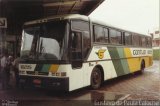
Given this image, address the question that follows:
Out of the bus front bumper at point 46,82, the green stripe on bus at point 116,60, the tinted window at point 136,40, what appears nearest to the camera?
the bus front bumper at point 46,82

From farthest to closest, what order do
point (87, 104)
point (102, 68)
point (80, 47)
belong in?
point (102, 68)
point (80, 47)
point (87, 104)

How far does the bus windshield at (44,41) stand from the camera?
8469 millimetres

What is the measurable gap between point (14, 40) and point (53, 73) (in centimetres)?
1716

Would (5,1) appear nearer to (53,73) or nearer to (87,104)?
(53,73)

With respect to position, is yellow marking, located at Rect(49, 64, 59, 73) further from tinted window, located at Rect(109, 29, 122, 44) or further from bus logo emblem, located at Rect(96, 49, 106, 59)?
tinted window, located at Rect(109, 29, 122, 44)

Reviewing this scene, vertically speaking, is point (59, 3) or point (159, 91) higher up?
point (59, 3)

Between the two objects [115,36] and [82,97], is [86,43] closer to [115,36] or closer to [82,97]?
[82,97]

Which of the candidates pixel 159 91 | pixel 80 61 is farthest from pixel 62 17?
pixel 159 91

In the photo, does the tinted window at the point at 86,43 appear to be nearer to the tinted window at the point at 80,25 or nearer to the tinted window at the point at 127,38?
the tinted window at the point at 80,25

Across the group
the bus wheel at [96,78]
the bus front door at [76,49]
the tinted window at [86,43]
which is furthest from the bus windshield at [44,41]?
the bus wheel at [96,78]

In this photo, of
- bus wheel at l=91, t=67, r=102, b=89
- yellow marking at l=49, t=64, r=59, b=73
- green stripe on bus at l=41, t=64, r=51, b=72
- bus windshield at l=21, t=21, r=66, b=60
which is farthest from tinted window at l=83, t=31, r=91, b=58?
green stripe on bus at l=41, t=64, r=51, b=72

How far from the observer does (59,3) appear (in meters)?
14.2

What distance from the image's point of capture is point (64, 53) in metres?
8.33

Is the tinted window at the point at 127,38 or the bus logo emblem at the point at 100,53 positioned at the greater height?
the tinted window at the point at 127,38
